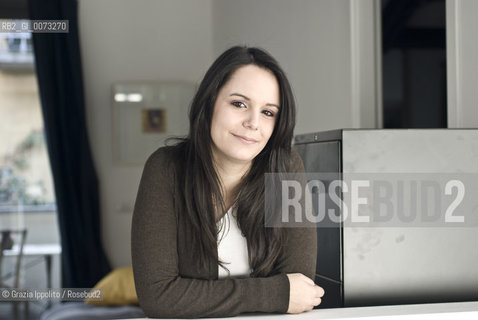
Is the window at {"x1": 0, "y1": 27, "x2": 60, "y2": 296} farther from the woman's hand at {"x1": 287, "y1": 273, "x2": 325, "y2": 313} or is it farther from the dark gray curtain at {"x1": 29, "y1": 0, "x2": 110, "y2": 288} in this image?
the woman's hand at {"x1": 287, "y1": 273, "x2": 325, "y2": 313}

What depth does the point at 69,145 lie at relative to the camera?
14.6ft

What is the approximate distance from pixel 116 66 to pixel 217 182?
11.4 ft

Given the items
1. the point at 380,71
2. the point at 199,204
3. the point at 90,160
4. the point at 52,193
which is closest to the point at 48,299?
the point at 52,193

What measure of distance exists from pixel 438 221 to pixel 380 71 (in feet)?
3.99

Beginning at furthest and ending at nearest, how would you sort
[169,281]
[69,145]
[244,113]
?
[69,145] → [244,113] → [169,281]

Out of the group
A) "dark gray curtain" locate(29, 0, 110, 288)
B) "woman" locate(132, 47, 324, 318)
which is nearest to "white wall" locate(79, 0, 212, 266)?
"dark gray curtain" locate(29, 0, 110, 288)

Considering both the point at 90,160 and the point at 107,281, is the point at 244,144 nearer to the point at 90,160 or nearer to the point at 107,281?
the point at 107,281

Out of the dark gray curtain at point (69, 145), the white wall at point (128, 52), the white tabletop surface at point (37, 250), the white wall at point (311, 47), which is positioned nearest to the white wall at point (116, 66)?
the white wall at point (128, 52)

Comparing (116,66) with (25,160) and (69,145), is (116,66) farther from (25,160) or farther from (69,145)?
(25,160)

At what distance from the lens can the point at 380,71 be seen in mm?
2500

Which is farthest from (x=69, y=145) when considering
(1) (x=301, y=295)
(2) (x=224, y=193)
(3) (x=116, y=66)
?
(1) (x=301, y=295)

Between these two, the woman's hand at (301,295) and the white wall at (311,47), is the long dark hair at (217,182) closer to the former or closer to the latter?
the woman's hand at (301,295)

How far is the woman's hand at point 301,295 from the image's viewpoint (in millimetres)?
1218

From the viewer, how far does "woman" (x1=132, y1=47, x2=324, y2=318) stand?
132cm
